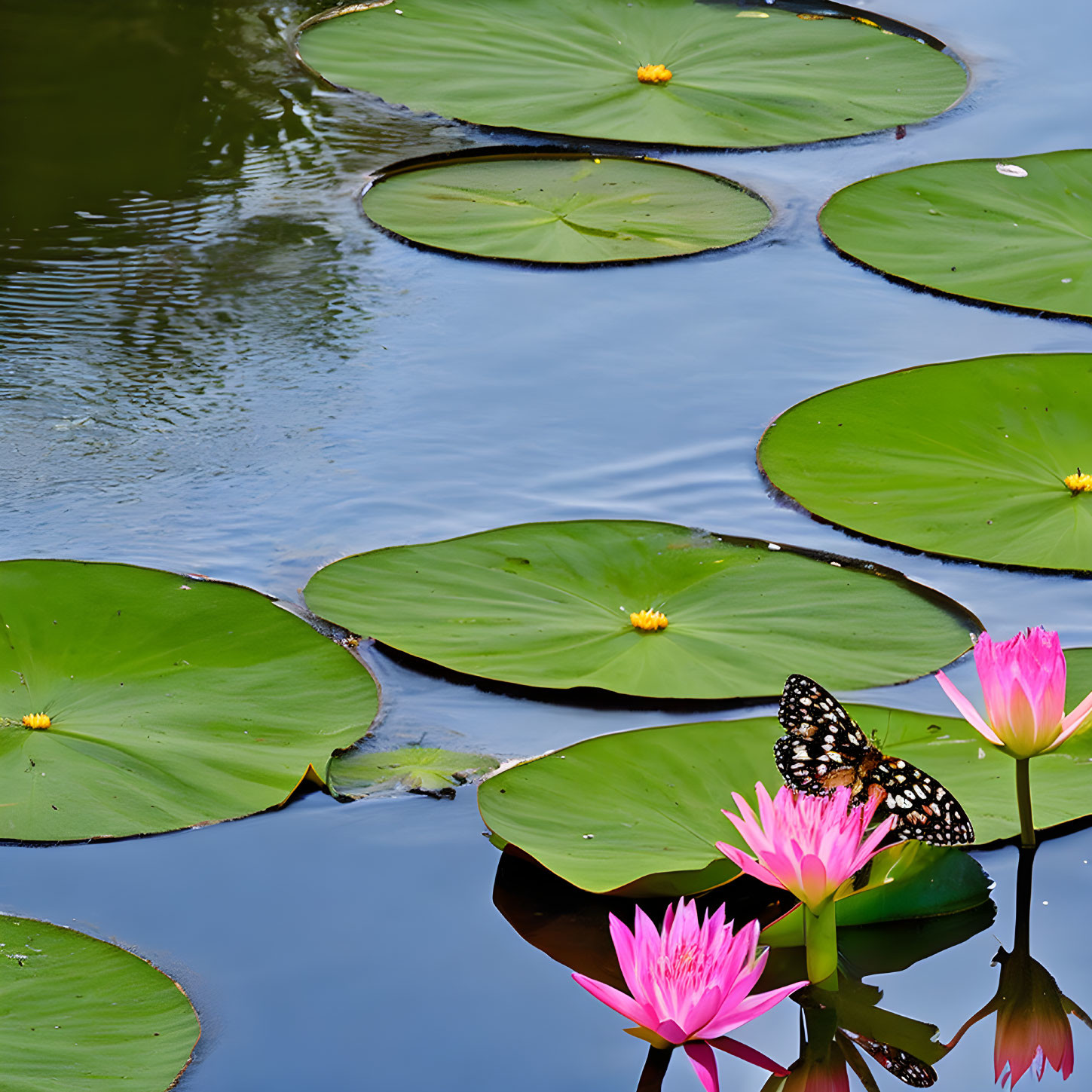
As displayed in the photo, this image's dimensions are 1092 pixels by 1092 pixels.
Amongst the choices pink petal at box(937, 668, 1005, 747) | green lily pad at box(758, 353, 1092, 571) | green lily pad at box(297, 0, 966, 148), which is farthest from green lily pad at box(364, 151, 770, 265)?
pink petal at box(937, 668, 1005, 747)

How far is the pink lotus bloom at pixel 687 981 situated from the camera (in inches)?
49.0

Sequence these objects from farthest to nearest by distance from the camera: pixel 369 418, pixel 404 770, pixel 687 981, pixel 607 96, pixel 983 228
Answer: pixel 607 96 < pixel 983 228 < pixel 369 418 < pixel 404 770 < pixel 687 981

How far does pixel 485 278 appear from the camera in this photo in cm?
Answer: 311

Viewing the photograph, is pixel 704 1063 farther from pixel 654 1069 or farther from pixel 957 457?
pixel 957 457

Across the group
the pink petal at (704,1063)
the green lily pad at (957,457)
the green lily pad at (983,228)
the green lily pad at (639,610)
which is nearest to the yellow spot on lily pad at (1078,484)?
the green lily pad at (957,457)

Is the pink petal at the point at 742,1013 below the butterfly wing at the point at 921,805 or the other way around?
below

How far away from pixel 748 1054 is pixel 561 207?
2.36 meters

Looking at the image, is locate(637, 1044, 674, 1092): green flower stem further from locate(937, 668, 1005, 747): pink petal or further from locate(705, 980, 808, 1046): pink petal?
locate(937, 668, 1005, 747): pink petal

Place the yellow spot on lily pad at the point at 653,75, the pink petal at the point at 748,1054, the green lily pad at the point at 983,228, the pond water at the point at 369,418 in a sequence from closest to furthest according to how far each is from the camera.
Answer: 1. the pink petal at the point at 748,1054
2. the pond water at the point at 369,418
3. the green lily pad at the point at 983,228
4. the yellow spot on lily pad at the point at 653,75

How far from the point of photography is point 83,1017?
137 cm

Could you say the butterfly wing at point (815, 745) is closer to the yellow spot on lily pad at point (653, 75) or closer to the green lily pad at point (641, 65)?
the green lily pad at point (641, 65)

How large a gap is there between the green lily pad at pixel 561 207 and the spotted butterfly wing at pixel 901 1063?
2078 mm

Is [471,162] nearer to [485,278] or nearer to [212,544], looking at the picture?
[485,278]

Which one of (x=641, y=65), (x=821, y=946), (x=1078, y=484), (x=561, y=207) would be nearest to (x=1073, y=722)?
(x=821, y=946)
